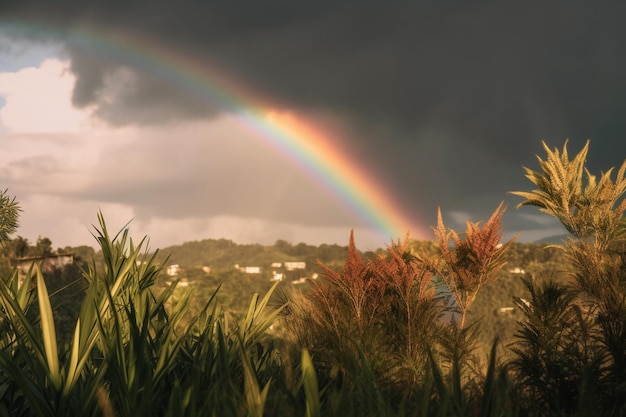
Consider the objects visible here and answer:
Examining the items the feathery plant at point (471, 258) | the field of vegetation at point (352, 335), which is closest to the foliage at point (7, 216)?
the field of vegetation at point (352, 335)

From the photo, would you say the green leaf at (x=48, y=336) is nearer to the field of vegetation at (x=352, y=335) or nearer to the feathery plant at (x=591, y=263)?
the field of vegetation at (x=352, y=335)

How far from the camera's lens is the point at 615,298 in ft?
24.3

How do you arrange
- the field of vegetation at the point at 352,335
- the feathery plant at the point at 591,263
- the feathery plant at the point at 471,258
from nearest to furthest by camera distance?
the field of vegetation at the point at 352,335 < the feathery plant at the point at 591,263 < the feathery plant at the point at 471,258

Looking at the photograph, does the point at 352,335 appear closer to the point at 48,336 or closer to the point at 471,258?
the point at 471,258

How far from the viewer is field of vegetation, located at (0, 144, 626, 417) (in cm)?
335

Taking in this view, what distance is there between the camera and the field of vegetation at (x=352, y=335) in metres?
3.35

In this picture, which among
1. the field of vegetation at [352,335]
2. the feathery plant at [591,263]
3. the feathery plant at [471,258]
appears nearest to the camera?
the field of vegetation at [352,335]

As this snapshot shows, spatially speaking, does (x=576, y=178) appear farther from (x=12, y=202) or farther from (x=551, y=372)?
(x=12, y=202)

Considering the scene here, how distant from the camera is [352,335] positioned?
343 inches

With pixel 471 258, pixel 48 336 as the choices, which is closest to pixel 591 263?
pixel 471 258

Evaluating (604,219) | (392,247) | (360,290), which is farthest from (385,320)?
(604,219)

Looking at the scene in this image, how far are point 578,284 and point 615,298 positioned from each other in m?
0.94

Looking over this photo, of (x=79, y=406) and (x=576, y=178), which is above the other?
(x=576, y=178)

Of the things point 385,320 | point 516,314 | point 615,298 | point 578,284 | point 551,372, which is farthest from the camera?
point 516,314
